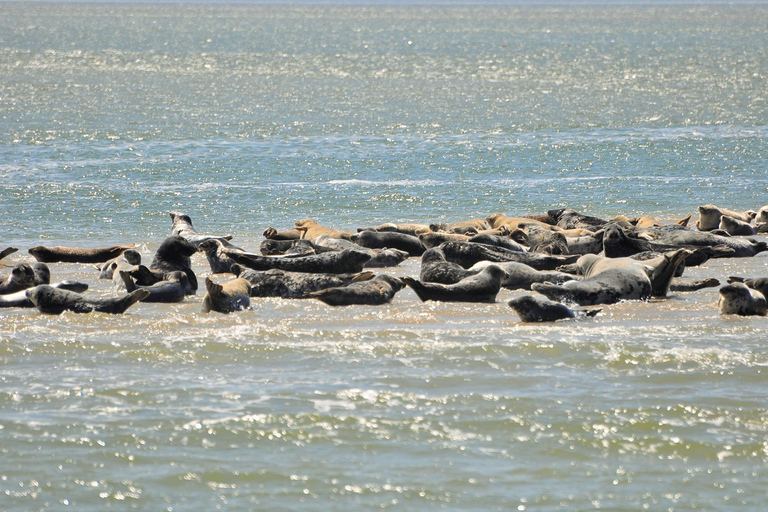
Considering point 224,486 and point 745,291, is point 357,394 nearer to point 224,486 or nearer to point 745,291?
point 224,486

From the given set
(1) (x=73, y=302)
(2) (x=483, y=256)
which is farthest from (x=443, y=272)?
(1) (x=73, y=302)

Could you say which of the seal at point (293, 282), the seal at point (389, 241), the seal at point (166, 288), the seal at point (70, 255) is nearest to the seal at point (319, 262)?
the seal at point (293, 282)

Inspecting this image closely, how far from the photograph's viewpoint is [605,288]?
7680mm

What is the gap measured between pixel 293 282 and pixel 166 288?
1006mm

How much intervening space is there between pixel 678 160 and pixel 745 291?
475 inches

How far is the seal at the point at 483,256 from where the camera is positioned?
360 inches

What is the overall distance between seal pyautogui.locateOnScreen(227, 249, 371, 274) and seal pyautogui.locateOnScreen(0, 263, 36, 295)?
5.80 ft

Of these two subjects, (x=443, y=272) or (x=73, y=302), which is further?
(x=443, y=272)

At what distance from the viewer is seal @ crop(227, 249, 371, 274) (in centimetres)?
881

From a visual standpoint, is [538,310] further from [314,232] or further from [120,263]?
[314,232]

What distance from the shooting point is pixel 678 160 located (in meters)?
18.7

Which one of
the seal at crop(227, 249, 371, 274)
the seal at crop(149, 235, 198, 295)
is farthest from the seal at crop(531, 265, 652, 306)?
the seal at crop(149, 235, 198, 295)

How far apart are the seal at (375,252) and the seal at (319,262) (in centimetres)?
45

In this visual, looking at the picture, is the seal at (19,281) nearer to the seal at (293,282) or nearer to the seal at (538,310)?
the seal at (293,282)
